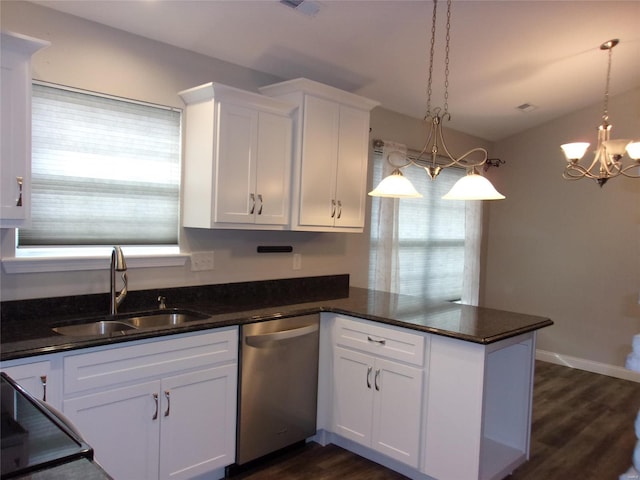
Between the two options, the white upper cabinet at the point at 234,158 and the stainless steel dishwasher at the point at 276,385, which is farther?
the white upper cabinet at the point at 234,158

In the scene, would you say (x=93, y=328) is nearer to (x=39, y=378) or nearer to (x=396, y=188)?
(x=39, y=378)

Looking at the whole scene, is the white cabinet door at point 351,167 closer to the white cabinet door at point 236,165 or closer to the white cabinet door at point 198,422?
the white cabinet door at point 236,165

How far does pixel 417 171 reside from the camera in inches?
178

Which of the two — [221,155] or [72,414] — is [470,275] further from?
[72,414]

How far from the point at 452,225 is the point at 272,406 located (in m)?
3.08

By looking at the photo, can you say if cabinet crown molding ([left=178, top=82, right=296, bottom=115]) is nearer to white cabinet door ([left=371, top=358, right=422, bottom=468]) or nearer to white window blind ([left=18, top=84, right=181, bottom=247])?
white window blind ([left=18, top=84, right=181, bottom=247])

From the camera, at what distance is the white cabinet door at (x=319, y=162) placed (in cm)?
301

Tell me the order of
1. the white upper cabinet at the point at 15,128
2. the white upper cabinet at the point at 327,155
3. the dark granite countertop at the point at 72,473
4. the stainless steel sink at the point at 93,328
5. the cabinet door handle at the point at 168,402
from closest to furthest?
1. the dark granite countertop at the point at 72,473
2. the white upper cabinet at the point at 15,128
3. the cabinet door handle at the point at 168,402
4. the stainless steel sink at the point at 93,328
5. the white upper cabinet at the point at 327,155

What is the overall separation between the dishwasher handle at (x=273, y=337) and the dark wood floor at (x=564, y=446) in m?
0.72

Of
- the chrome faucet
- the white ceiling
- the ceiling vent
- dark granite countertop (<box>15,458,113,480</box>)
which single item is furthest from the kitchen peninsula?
the ceiling vent

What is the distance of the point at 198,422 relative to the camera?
2.28 metres

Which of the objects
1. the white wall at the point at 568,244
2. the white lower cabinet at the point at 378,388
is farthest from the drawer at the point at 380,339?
the white wall at the point at 568,244

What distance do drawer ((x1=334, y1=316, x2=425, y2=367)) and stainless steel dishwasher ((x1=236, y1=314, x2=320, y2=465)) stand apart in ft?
0.56

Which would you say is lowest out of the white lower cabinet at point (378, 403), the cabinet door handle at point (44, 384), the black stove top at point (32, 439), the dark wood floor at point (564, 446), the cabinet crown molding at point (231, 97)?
the dark wood floor at point (564, 446)
